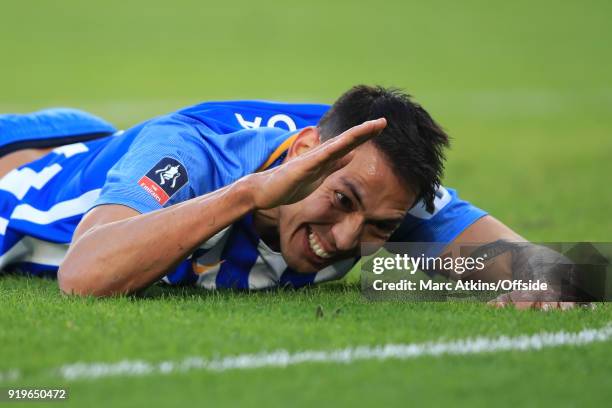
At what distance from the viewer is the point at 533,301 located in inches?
213

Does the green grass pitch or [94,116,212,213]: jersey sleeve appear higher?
Result: [94,116,212,213]: jersey sleeve

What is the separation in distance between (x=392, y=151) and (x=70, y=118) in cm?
306

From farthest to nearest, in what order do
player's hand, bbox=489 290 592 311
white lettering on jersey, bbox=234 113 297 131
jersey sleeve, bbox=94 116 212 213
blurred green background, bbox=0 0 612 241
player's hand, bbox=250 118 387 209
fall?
blurred green background, bbox=0 0 612 241 → white lettering on jersey, bbox=234 113 297 131 → jersey sleeve, bbox=94 116 212 213 → player's hand, bbox=489 290 592 311 → player's hand, bbox=250 118 387 209

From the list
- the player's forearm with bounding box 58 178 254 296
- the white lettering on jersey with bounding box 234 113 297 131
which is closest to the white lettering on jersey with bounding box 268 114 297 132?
the white lettering on jersey with bounding box 234 113 297 131

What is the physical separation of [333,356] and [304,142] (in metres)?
1.84

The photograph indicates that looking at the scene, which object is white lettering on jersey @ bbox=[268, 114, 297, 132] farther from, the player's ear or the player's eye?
the player's eye

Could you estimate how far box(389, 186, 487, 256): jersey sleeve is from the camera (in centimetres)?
641

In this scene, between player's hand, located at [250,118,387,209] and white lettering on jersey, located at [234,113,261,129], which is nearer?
player's hand, located at [250,118,387,209]

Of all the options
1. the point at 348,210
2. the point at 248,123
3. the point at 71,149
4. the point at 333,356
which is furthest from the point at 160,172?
the point at 71,149

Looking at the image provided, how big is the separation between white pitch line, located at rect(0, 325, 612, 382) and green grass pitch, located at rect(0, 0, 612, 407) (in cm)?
6

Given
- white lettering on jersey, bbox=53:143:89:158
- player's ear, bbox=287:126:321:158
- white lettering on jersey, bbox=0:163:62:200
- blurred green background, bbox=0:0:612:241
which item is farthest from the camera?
blurred green background, bbox=0:0:612:241

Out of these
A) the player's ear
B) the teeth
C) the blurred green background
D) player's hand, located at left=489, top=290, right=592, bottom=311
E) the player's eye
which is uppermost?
the player's ear

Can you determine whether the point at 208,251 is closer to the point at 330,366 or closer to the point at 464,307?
the point at 464,307

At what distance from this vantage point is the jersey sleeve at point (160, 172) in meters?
5.51
